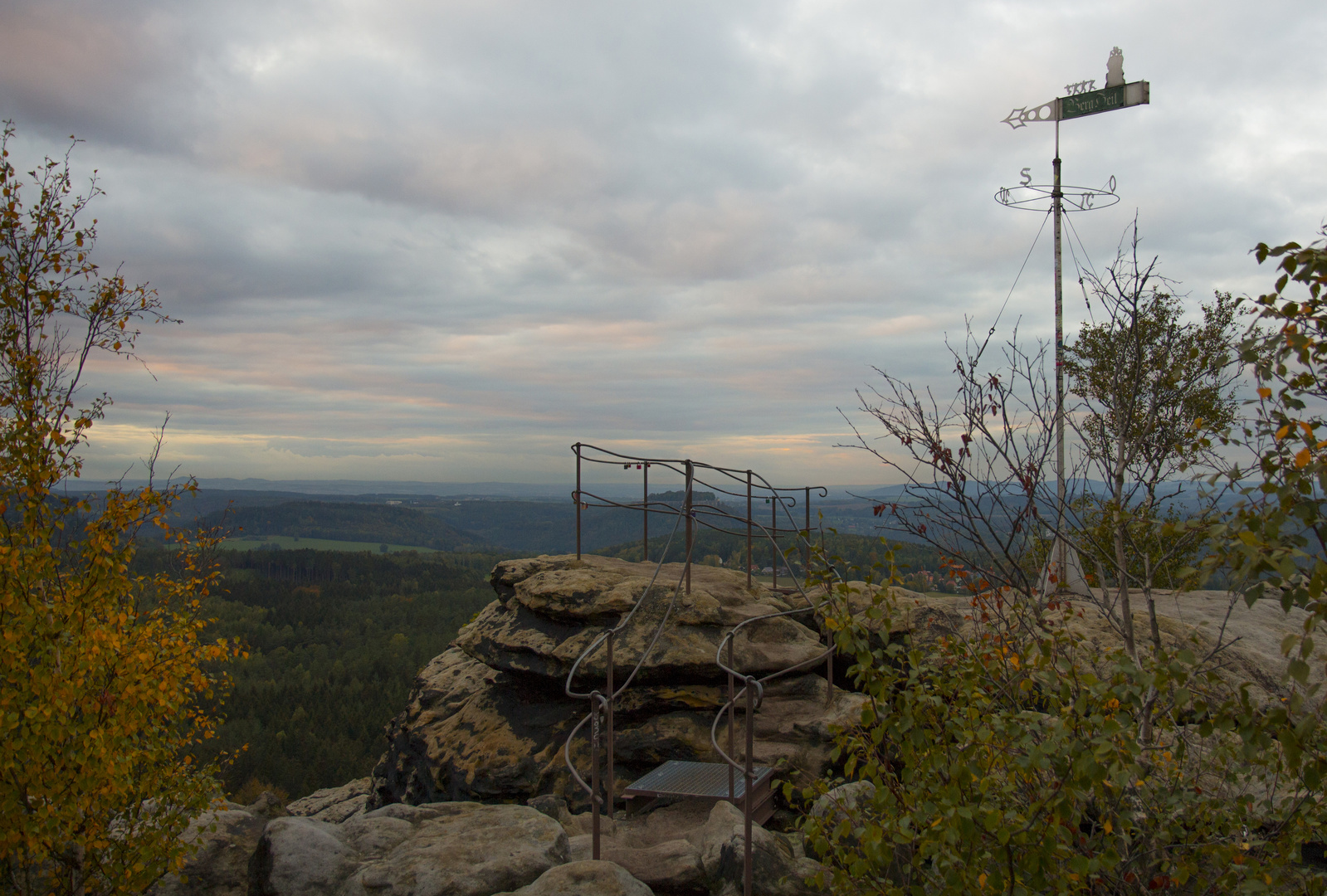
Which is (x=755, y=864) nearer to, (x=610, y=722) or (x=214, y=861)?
(x=610, y=722)

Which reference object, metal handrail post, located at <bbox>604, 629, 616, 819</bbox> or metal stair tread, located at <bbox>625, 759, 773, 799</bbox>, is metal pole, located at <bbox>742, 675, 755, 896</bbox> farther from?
metal handrail post, located at <bbox>604, 629, 616, 819</bbox>

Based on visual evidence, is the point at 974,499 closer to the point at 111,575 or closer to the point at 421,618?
the point at 111,575

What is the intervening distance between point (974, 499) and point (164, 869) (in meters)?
7.16

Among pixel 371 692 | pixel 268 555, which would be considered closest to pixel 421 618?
pixel 371 692

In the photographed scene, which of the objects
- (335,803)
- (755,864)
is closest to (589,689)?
(755,864)

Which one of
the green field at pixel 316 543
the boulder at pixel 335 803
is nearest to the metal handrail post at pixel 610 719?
the boulder at pixel 335 803

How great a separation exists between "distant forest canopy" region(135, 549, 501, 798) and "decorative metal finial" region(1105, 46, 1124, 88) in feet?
89.4

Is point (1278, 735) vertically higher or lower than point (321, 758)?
higher

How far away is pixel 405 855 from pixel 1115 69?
1075 cm

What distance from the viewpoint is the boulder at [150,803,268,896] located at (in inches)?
290

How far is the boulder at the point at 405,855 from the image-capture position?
5.95 metres

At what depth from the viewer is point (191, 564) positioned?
8359mm

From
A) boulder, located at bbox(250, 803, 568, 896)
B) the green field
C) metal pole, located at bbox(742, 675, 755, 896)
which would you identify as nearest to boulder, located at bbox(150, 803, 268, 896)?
boulder, located at bbox(250, 803, 568, 896)

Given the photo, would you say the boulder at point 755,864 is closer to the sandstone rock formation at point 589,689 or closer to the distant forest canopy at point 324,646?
the sandstone rock formation at point 589,689
